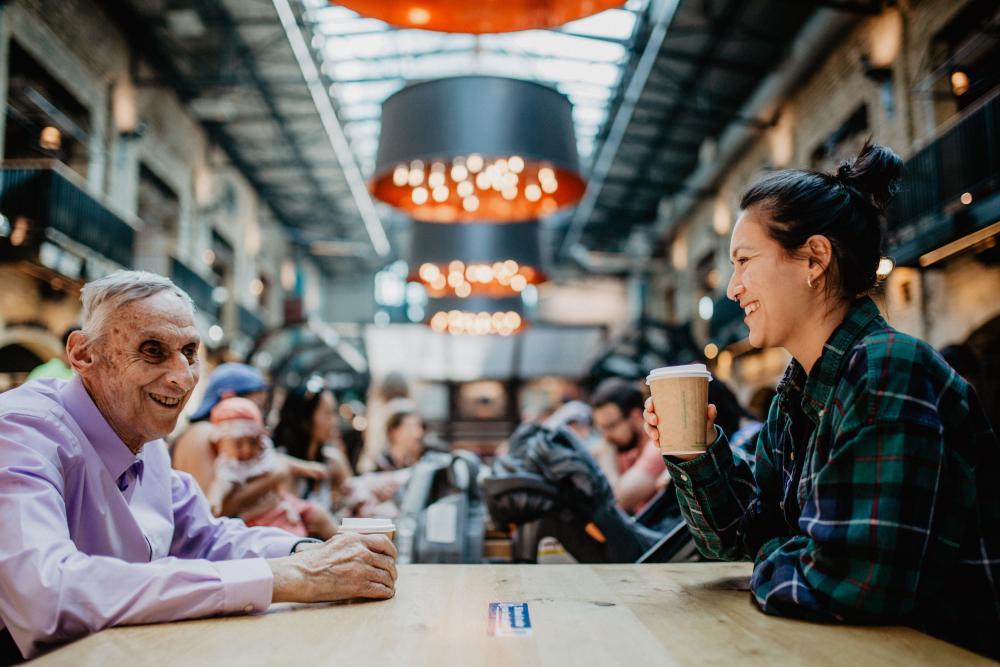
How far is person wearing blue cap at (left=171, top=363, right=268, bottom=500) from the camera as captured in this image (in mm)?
3625

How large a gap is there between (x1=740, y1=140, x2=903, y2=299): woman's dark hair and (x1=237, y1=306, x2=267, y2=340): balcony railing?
1764 cm

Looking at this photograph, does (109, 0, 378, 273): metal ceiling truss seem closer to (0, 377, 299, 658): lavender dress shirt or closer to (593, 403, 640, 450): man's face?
(593, 403, 640, 450): man's face

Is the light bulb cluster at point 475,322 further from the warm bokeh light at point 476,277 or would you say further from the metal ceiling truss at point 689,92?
the metal ceiling truss at point 689,92

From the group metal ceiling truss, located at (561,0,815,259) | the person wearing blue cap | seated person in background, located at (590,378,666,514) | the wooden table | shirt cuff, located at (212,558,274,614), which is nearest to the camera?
the wooden table

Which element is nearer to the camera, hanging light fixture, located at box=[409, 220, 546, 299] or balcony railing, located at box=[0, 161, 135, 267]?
hanging light fixture, located at box=[409, 220, 546, 299]

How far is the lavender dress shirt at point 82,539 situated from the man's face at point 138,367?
0.05 meters

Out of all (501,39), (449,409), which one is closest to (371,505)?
(501,39)

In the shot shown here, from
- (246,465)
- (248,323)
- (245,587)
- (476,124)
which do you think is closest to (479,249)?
(476,124)

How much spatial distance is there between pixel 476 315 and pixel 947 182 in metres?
6.29

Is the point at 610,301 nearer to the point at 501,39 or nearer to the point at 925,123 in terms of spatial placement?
the point at 501,39

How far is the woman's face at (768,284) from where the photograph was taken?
4.89 feet

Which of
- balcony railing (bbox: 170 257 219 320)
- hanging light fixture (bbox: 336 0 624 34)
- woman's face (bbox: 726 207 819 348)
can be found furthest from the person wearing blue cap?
balcony railing (bbox: 170 257 219 320)

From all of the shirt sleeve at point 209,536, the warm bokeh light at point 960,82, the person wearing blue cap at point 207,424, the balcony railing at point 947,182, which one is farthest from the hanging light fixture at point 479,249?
the shirt sleeve at point 209,536

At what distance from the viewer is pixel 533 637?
1172 mm
